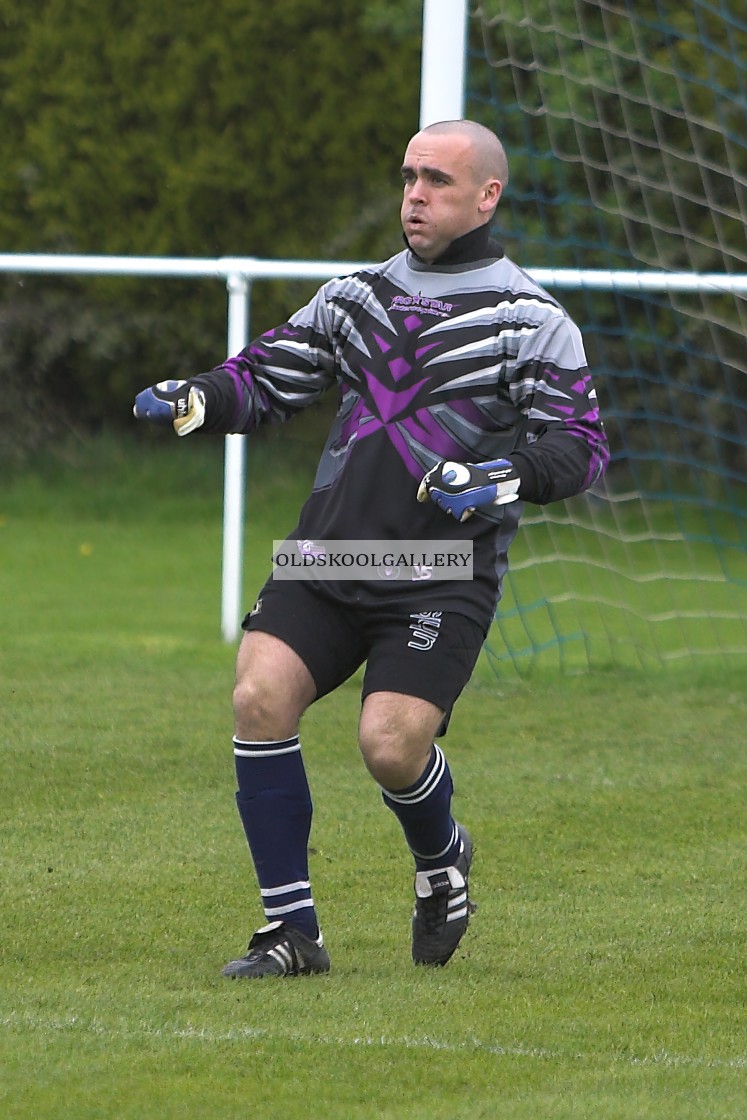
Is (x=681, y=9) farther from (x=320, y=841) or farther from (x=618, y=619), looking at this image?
(x=320, y=841)

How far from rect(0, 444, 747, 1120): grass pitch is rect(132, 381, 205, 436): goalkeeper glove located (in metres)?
1.23

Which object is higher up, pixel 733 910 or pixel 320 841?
pixel 320 841

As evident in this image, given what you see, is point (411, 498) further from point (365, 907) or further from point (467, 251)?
point (365, 907)

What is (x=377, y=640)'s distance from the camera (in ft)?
14.0

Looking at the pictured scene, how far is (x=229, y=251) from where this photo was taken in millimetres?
14047

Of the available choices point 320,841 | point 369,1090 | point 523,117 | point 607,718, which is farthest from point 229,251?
point 369,1090

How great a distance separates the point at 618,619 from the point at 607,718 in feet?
7.93

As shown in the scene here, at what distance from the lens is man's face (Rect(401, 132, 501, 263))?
4.29 metres

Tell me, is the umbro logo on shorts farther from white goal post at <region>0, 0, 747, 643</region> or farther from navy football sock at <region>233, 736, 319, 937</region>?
white goal post at <region>0, 0, 747, 643</region>

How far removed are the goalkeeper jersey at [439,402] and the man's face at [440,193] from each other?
1.9 inches

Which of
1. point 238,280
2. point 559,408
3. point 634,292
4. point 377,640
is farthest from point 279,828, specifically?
point 634,292

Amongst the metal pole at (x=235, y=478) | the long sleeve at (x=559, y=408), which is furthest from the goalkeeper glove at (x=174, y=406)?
the metal pole at (x=235, y=478)

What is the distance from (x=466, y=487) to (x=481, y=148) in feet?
2.91

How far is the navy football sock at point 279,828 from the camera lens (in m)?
4.22
